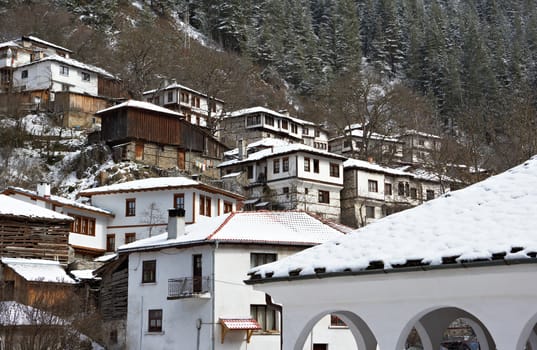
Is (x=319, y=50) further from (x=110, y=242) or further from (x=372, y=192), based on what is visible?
(x=110, y=242)

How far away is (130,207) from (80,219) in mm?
3503

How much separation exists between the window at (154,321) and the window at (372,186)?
107 ft

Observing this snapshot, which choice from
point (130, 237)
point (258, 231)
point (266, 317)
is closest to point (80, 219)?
point (130, 237)

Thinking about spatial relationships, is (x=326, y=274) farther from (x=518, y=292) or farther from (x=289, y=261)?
(x=518, y=292)

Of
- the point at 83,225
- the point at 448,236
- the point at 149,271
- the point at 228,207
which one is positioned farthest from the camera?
the point at 228,207

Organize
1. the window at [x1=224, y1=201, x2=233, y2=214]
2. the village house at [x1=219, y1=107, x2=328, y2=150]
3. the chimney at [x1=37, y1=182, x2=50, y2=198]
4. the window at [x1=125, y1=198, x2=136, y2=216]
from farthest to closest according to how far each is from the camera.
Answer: the village house at [x1=219, y1=107, x2=328, y2=150] → the window at [x1=224, y1=201, x2=233, y2=214] → the window at [x1=125, y1=198, x2=136, y2=216] → the chimney at [x1=37, y1=182, x2=50, y2=198]

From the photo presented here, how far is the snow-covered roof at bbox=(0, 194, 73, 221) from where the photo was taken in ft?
143

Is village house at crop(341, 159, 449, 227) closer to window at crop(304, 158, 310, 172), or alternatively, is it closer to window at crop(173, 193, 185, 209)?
window at crop(304, 158, 310, 172)

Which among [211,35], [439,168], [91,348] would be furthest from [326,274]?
[211,35]

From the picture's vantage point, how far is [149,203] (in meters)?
51.2

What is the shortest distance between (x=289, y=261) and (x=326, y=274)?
109 centimetres

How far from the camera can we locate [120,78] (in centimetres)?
8300

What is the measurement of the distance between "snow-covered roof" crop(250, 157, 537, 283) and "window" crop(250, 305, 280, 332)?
24760mm

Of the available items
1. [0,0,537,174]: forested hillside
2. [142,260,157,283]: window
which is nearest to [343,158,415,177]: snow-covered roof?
[0,0,537,174]: forested hillside
